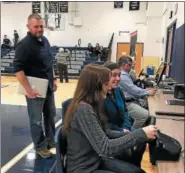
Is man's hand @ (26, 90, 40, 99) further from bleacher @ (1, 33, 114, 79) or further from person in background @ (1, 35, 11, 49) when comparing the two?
person in background @ (1, 35, 11, 49)

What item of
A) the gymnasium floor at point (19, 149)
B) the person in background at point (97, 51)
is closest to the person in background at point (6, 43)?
the person in background at point (97, 51)

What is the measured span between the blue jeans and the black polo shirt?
0.85 ft

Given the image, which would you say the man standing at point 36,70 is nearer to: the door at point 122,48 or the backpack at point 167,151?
the backpack at point 167,151

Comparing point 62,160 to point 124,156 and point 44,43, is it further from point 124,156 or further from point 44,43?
point 44,43

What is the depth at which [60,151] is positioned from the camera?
141cm

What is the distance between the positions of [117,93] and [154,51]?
684 centimetres

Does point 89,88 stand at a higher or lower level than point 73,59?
higher

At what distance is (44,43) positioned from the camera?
2748 millimetres

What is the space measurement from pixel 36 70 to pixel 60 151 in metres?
1.42

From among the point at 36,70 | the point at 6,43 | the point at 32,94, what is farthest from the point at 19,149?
the point at 6,43

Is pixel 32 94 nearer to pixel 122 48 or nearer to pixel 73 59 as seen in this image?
pixel 73 59

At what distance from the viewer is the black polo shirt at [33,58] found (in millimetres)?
2566

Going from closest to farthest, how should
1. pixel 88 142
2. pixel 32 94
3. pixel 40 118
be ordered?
pixel 88 142
pixel 32 94
pixel 40 118

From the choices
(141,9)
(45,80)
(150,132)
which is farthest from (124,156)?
(141,9)
